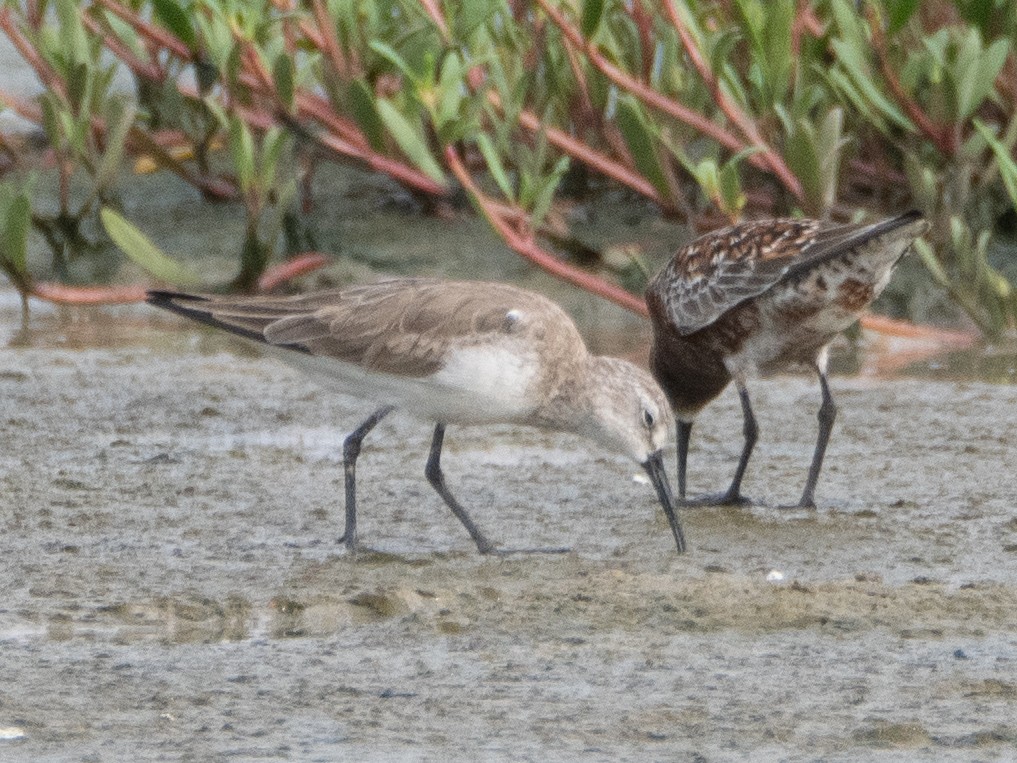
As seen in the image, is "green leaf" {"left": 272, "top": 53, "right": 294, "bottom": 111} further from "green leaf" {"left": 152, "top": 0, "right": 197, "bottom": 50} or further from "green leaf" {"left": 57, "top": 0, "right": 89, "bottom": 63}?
"green leaf" {"left": 57, "top": 0, "right": 89, "bottom": 63}

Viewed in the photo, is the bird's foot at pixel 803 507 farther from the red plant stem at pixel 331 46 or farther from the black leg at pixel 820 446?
the red plant stem at pixel 331 46

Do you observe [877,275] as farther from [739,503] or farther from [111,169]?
[111,169]

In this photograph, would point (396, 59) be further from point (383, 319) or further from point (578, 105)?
point (383, 319)

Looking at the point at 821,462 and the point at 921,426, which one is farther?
the point at 921,426

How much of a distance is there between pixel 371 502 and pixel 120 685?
2.05 meters

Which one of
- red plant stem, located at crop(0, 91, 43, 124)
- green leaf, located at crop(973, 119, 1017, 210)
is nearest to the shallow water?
green leaf, located at crop(973, 119, 1017, 210)

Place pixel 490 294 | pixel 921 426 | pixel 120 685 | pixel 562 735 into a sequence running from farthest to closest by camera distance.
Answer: pixel 921 426, pixel 490 294, pixel 120 685, pixel 562 735

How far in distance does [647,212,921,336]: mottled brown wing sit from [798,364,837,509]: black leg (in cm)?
47

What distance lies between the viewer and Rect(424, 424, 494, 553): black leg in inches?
213

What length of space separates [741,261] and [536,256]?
163 cm

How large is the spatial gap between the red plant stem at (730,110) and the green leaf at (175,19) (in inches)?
84.3

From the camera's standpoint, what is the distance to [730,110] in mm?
7750

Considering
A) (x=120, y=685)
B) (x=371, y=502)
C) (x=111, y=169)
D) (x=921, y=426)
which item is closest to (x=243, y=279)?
(x=111, y=169)

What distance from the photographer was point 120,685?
13.5 feet
